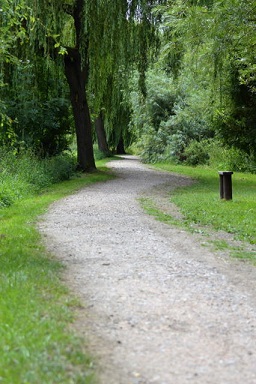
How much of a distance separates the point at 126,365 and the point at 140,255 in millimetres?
3546

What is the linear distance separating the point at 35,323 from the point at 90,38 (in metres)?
14.5

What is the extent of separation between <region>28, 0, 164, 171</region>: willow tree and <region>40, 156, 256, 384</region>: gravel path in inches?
361

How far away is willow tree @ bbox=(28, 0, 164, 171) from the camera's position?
16547 millimetres

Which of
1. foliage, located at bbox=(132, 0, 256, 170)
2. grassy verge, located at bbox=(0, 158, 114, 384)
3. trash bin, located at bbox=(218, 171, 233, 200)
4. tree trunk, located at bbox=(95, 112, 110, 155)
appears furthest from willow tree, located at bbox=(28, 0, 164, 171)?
tree trunk, located at bbox=(95, 112, 110, 155)

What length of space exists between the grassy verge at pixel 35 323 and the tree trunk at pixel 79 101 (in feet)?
43.9

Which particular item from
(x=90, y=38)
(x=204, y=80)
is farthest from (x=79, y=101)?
(x=204, y=80)

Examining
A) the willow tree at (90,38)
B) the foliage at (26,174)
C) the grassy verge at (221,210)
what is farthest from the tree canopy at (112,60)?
the grassy verge at (221,210)

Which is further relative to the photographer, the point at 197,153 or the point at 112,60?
the point at 197,153

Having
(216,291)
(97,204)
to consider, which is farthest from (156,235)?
A: (97,204)

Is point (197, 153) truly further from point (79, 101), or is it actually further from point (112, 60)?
point (112, 60)

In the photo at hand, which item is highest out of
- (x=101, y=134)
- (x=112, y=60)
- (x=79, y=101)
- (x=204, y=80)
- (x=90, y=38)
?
(x=90, y=38)

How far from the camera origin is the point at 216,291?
5672 mm

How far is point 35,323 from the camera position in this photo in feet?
13.6

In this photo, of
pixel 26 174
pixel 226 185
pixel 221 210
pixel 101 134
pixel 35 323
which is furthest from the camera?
pixel 101 134
